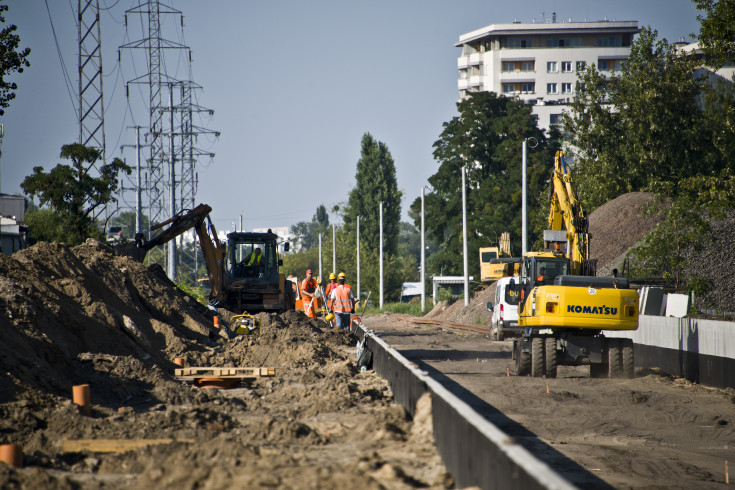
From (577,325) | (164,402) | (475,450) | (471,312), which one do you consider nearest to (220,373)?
(164,402)

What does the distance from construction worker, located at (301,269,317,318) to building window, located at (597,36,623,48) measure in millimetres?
88110

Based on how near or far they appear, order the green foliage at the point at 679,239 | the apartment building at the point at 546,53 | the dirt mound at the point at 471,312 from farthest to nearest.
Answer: the apartment building at the point at 546,53, the dirt mound at the point at 471,312, the green foliage at the point at 679,239

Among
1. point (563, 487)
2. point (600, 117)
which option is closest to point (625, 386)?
point (563, 487)

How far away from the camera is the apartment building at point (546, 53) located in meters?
108

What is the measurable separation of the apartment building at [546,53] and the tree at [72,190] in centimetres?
7887

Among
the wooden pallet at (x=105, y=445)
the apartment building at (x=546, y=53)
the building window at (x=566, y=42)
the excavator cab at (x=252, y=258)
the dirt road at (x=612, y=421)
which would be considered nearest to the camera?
the wooden pallet at (x=105, y=445)

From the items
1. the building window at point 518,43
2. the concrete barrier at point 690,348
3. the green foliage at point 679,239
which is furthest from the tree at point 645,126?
the building window at point 518,43

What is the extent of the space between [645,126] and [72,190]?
1282 inches

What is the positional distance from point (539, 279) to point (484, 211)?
49059 mm

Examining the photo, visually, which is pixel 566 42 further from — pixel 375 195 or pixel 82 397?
pixel 82 397

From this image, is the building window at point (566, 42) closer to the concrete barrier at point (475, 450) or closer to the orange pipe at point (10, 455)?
the concrete barrier at point (475, 450)

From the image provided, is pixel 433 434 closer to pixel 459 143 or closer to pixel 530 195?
pixel 530 195

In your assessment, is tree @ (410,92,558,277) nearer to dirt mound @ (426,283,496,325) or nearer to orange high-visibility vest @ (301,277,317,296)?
dirt mound @ (426,283,496,325)

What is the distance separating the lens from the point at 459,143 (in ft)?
233
